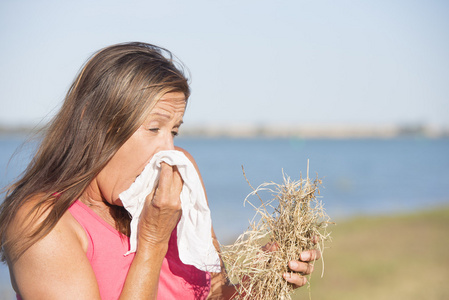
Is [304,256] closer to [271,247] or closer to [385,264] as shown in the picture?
[271,247]

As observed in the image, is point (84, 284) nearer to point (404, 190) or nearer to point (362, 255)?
point (362, 255)

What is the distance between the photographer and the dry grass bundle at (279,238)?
2.23 m

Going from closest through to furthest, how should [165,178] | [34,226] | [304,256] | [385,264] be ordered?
[34,226]
[165,178]
[304,256]
[385,264]

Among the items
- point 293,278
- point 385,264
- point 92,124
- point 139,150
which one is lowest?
point 385,264

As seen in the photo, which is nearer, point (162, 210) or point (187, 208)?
point (162, 210)

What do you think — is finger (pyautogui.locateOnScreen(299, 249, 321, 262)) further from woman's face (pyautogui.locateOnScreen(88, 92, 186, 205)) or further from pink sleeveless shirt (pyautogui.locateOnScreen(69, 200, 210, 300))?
woman's face (pyautogui.locateOnScreen(88, 92, 186, 205))

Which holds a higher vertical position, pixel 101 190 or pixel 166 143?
pixel 166 143

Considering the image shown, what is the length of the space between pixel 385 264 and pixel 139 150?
912 cm

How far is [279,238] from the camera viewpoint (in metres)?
2.27

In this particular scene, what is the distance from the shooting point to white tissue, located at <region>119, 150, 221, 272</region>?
215 centimetres

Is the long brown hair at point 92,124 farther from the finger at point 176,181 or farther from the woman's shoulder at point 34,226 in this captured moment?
→ the finger at point 176,181

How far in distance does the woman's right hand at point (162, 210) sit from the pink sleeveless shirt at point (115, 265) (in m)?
0.13

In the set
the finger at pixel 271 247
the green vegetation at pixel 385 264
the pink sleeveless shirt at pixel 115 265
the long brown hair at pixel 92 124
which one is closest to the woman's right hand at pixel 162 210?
the pink sleeveless shirt at pixel 115 265

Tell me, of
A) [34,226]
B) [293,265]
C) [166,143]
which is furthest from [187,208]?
[34,226]
